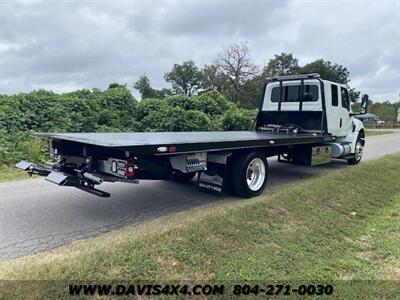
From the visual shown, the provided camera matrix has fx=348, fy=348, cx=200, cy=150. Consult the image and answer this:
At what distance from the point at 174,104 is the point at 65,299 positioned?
54.4 ft

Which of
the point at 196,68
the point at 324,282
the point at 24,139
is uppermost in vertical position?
the point at 196,68

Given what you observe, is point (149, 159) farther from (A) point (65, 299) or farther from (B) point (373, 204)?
(B) point (373, 204)

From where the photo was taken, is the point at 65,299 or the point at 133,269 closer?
the point at 65,299

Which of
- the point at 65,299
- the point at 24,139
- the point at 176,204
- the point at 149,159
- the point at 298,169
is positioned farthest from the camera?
the point at 24,139

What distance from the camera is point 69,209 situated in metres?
5.72

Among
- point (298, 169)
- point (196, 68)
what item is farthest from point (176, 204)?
point (196, 68)

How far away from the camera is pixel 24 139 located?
1185 centimetres

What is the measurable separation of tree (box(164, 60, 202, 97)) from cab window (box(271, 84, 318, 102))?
4396 cm

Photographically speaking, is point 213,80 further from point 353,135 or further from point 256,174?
point 256,174

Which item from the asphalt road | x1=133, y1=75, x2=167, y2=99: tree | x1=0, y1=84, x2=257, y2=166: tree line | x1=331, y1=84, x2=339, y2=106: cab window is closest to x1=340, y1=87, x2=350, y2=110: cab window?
x1=331, y1=84, x2=339, y2=106: cab window

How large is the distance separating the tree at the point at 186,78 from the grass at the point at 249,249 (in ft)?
159

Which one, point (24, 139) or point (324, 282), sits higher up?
point (24, 139)

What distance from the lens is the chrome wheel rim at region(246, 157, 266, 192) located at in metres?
6.74

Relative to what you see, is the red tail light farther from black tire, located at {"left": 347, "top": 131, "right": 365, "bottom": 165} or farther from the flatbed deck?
black tire, located at {"left": 347, "top": 131, "right": 365, "bottom": 165}
